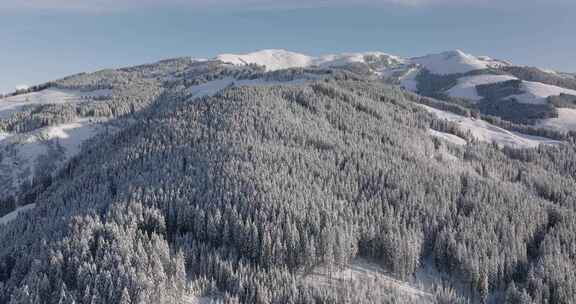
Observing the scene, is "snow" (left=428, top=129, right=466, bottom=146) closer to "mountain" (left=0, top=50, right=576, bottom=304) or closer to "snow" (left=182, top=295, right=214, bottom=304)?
"mountain" (left=0, top=50, right=576, bottom=304)

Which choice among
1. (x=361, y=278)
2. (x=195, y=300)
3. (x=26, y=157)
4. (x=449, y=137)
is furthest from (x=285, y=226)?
(x=26, y=157)

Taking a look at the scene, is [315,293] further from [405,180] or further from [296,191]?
[405,180]

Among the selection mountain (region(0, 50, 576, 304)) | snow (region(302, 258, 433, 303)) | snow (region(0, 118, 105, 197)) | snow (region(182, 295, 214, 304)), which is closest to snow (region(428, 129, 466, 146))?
mountain (region(0, 50, 576, 304))

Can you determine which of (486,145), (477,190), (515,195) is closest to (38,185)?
(477,190)

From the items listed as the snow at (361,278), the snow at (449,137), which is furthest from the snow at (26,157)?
the snow at (449,137)

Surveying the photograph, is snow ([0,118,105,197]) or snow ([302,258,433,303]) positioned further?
snow ([0,118,105,197])

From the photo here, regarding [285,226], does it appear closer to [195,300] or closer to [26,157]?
[195,300]

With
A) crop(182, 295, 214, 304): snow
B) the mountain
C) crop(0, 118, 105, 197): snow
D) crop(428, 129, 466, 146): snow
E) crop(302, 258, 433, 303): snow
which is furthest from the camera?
crop(0, 118, 105, 197): snow

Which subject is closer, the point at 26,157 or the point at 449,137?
the point at 449,137
